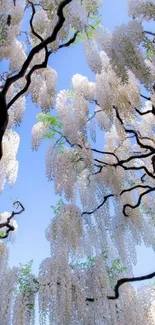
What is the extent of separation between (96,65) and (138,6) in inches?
59.3

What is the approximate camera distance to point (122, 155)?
7410 mm

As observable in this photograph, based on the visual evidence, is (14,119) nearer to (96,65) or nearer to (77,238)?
(96,65)

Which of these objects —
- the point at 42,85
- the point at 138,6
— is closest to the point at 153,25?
the point at 138,6

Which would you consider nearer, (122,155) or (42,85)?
(42,85)

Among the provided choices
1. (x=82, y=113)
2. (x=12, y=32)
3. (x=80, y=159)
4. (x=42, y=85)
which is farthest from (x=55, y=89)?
(x=12, y=32)

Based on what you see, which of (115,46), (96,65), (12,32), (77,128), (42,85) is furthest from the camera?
(77,128)

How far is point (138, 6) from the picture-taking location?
4.88m

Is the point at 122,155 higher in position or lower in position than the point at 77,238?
higher

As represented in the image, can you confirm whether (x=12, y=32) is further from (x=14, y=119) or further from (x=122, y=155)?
(x=122, y=155)

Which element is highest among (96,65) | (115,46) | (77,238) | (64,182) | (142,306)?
(96,65)

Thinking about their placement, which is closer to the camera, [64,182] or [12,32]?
[12,32]

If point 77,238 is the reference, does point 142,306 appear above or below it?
below

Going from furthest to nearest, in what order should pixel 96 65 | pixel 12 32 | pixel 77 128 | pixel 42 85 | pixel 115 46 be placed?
pixel 77 128
pixel 42 85
pixel 96 65
pixel 115 46
pixel 12 32

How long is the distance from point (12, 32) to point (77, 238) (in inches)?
152
